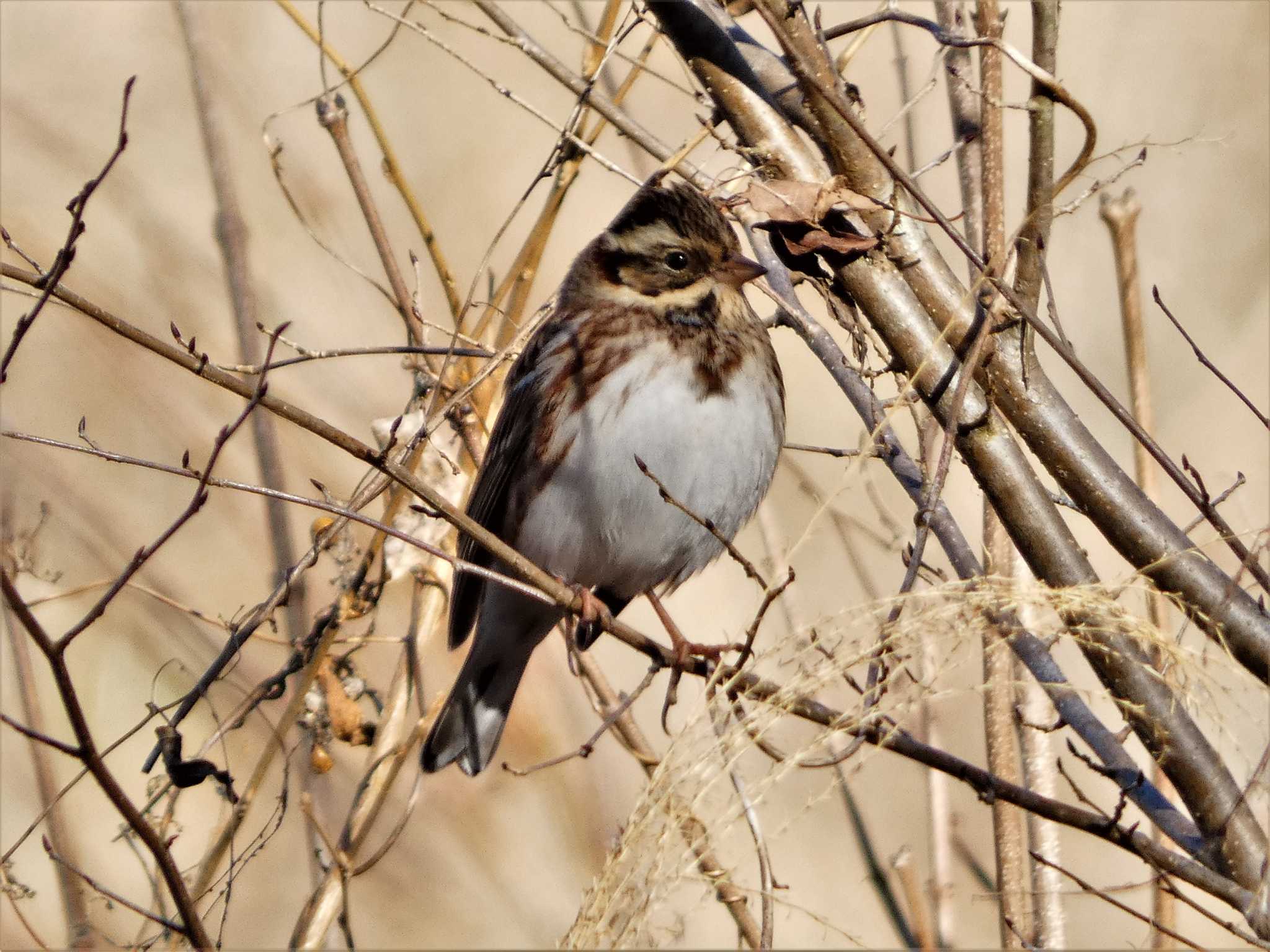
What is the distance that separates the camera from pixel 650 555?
3312 mm

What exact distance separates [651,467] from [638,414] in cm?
13

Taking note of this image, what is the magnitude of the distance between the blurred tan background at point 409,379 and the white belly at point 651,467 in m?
1.17

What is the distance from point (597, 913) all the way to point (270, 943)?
132 inches

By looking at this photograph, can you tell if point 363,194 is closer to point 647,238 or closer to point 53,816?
point 647,238

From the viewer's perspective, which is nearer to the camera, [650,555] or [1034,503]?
[1034,503]

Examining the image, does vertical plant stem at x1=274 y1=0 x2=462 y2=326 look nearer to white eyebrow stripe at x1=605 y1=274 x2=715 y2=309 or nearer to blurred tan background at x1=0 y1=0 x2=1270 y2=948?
white eyebrow stripe at x1=605 y1=274 x2=715 y2=309

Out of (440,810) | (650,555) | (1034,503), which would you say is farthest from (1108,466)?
(440,810)

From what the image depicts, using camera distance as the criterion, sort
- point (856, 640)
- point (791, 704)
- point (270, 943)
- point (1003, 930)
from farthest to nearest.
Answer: point (270, 943)
point (1003, 930)
point (856, 640)
point (791, 704)

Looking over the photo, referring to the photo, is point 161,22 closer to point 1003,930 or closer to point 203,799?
point 203,799

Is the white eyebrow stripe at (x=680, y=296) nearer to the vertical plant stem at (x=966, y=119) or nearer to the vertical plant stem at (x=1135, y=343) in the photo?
the vertical plant stem at (x=966, y=119)

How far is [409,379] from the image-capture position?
4.84 m

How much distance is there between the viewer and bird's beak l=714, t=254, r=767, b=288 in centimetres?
299

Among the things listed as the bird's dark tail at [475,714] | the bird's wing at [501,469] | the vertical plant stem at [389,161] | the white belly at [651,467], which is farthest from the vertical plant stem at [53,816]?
the vertical plant stem at [389,161]

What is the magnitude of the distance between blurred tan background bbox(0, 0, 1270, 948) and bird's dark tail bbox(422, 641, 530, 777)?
2.70 feet
